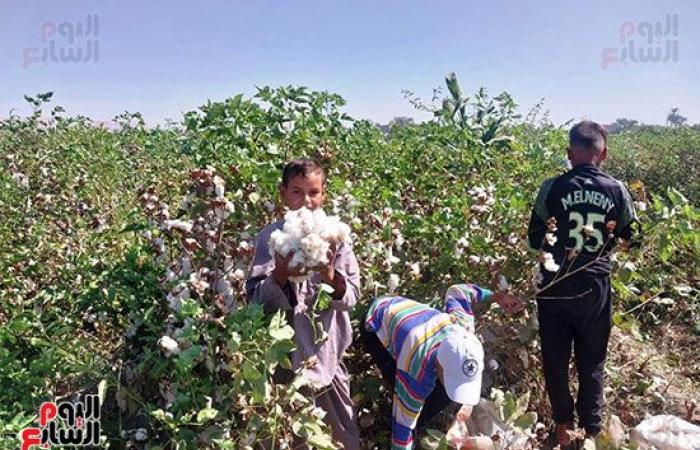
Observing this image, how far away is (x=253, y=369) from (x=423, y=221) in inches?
53.0

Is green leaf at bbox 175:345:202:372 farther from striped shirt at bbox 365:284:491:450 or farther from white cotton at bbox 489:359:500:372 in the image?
white cotton at bbox 489:359:500:372

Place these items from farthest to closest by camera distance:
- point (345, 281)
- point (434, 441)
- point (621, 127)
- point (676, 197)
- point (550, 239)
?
point (621, 127), point (676, 197), point (550, 239), point (434, 441), point (345, 281)

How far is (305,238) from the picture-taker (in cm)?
156

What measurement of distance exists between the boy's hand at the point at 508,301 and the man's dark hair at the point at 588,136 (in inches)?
26.8

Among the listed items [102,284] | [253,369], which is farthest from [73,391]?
[253,369]

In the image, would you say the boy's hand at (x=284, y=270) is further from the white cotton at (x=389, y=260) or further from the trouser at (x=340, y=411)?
the white cotton at (x=389, y=260)

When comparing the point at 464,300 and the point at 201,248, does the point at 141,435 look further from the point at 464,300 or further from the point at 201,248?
the point at 464,300

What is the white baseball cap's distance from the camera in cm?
188

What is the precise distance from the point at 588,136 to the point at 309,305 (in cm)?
137

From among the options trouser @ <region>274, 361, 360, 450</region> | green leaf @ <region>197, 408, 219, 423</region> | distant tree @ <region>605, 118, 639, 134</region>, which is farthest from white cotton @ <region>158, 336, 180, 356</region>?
Result: distant tree @ <region>605, 118, 639, 134</region>

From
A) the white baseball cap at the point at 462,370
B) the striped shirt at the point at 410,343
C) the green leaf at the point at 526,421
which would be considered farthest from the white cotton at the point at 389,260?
the green leaf at the point at 526,421

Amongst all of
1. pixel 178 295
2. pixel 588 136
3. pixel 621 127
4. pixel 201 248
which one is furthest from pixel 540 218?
pixel 621 127

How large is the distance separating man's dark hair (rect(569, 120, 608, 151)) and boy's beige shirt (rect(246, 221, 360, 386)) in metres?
1.12

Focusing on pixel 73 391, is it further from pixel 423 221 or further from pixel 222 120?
pixel 423 221
